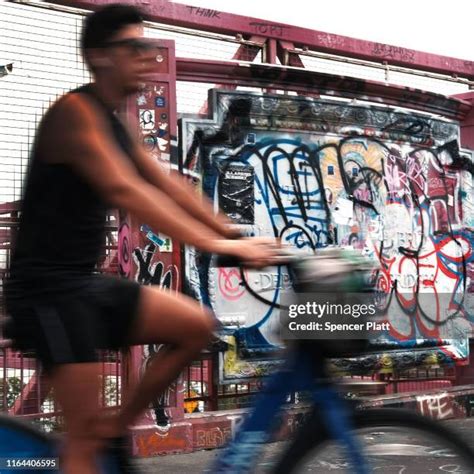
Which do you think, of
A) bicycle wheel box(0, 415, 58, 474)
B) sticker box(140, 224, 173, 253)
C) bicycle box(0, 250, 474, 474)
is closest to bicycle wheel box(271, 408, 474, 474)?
bicycle box(0, 250, 474, 474)

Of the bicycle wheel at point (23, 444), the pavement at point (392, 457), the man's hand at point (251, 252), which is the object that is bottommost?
the pavement at point (392, 457)

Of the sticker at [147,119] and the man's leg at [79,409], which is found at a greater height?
the sticker at [147,119]

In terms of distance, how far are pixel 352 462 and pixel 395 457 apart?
0.17 meters

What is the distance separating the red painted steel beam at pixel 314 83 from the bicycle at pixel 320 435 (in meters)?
5.48

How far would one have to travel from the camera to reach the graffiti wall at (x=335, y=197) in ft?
26.4

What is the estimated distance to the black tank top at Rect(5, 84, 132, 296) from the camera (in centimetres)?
259

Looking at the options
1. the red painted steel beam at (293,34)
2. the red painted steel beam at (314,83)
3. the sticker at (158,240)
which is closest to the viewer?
the sticker at (158,240)

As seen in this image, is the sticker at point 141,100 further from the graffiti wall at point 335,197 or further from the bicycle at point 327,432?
the bicycle at point 327,432

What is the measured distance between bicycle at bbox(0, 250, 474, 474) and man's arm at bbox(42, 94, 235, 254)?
15cm

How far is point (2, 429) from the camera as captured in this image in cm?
276

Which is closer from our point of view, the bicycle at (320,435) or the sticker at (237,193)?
the bicycle at (320,435)

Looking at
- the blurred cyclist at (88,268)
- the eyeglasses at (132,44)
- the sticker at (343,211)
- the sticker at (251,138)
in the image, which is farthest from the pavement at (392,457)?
the sticker at (343,211)

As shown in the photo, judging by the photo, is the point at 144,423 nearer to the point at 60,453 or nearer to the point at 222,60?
the point at 222,60

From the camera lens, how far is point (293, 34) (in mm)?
8984
